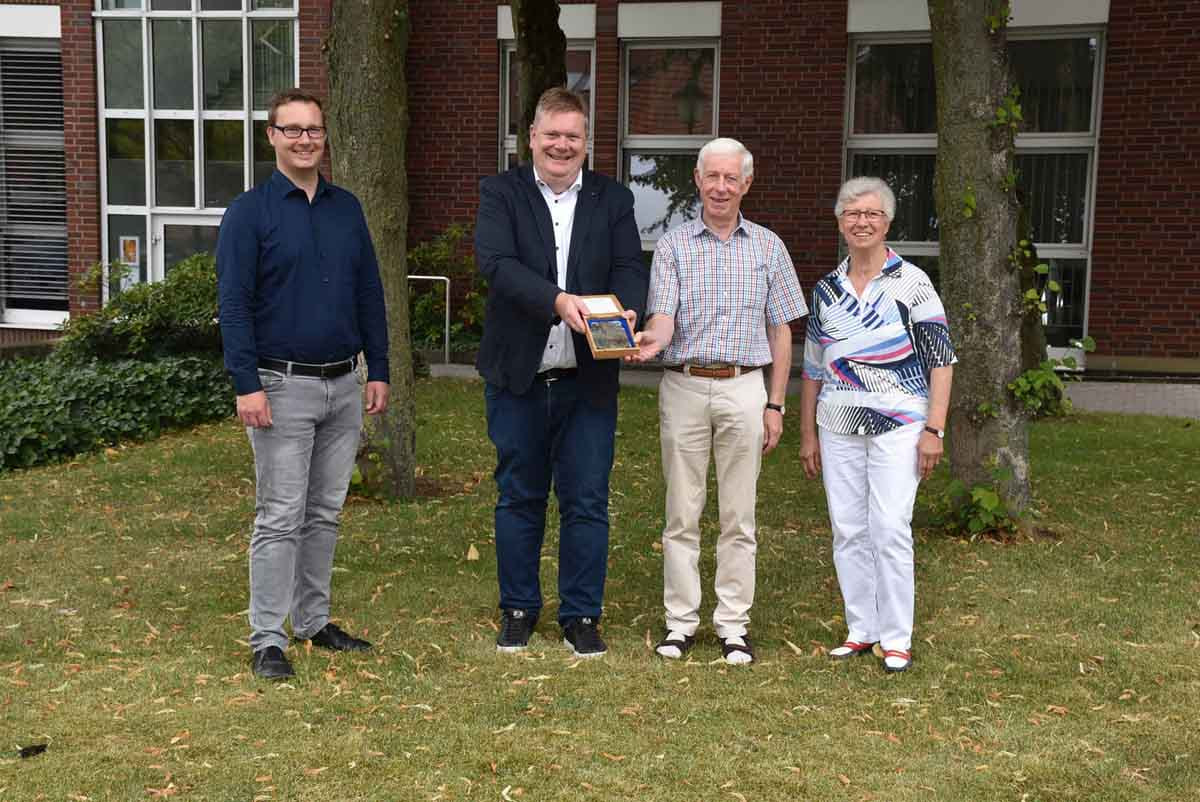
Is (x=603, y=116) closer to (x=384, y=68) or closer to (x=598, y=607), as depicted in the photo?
(x=384, y=68)

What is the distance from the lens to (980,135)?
6.88 meters

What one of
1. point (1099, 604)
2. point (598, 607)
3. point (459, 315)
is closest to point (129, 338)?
point (459, 315)

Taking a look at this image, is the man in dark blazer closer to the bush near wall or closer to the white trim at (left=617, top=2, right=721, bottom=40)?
the bush near wall

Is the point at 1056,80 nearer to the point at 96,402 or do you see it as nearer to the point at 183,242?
the point at 96,402

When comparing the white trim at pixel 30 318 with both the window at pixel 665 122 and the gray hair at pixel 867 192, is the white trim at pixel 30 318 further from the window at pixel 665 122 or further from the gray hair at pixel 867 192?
the gray hair at pixel 867 192

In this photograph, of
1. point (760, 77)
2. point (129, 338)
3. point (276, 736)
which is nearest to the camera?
point (276, 736)

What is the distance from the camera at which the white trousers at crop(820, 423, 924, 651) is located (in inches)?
191

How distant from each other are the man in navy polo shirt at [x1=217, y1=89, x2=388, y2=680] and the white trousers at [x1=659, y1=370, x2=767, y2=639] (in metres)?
1.22

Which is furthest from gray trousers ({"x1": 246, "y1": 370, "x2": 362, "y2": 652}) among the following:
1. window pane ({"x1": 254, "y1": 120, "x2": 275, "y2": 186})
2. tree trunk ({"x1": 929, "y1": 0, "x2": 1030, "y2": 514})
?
window pane ({"x1": 254, "y1": 120, "x2": 275, "y2": 186})

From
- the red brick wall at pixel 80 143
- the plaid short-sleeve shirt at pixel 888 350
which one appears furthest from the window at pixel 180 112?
the plaid short-sleeve shirt at pixel 888 350

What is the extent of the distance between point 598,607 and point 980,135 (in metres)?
3.47

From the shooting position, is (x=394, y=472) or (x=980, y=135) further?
(x=394, y=472)

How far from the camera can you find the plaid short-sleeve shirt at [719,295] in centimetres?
488

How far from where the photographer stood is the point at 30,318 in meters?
17.2
